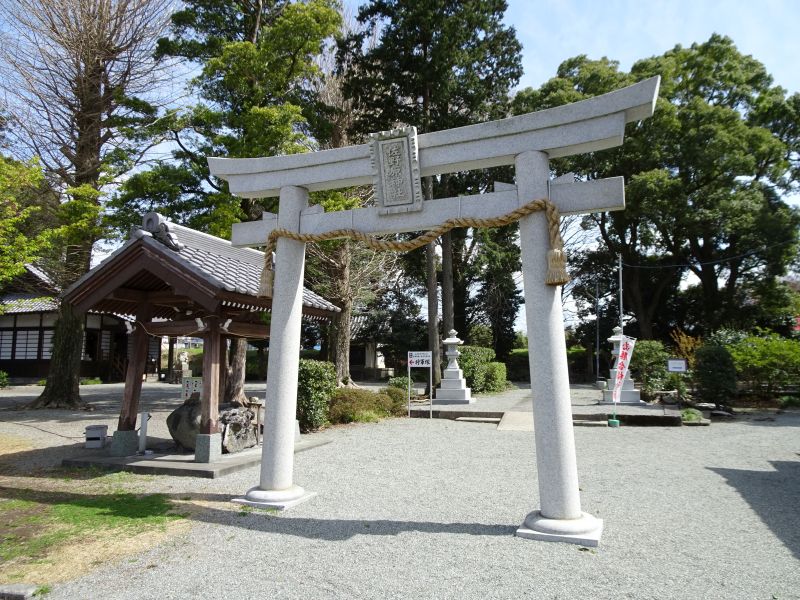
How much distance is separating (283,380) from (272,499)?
3.82ft

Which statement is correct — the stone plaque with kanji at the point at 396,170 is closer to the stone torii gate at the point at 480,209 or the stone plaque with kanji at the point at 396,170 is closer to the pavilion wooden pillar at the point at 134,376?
the stone torii gate at the point at 480,209

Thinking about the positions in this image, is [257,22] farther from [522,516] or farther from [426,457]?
[522,516]

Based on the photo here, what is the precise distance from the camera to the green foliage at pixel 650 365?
620 inches

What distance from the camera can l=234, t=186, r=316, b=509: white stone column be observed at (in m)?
4.96

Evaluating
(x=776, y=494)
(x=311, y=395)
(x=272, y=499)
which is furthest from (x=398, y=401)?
(x=776, y=494)

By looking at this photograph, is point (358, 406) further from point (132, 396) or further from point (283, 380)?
point (283, 380)

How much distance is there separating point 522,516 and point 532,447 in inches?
164

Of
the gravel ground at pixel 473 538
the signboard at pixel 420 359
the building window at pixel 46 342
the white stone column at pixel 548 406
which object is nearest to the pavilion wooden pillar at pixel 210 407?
the gravel ground at pixel 473 538

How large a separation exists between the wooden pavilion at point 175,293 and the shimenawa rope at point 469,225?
4.85 feet

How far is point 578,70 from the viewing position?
966 inches

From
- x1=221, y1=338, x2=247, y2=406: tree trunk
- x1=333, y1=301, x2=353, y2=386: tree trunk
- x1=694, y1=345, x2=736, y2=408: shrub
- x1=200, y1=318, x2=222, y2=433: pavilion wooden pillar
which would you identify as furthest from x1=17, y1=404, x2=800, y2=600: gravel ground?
x1=333, y1=301, x2=353, y2=386: tree trunk

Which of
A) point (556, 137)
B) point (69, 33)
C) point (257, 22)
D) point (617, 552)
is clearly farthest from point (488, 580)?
point (69, 33)

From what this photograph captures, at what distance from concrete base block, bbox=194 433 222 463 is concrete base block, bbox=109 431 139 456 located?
1.30m

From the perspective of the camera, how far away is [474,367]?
19359 mm
